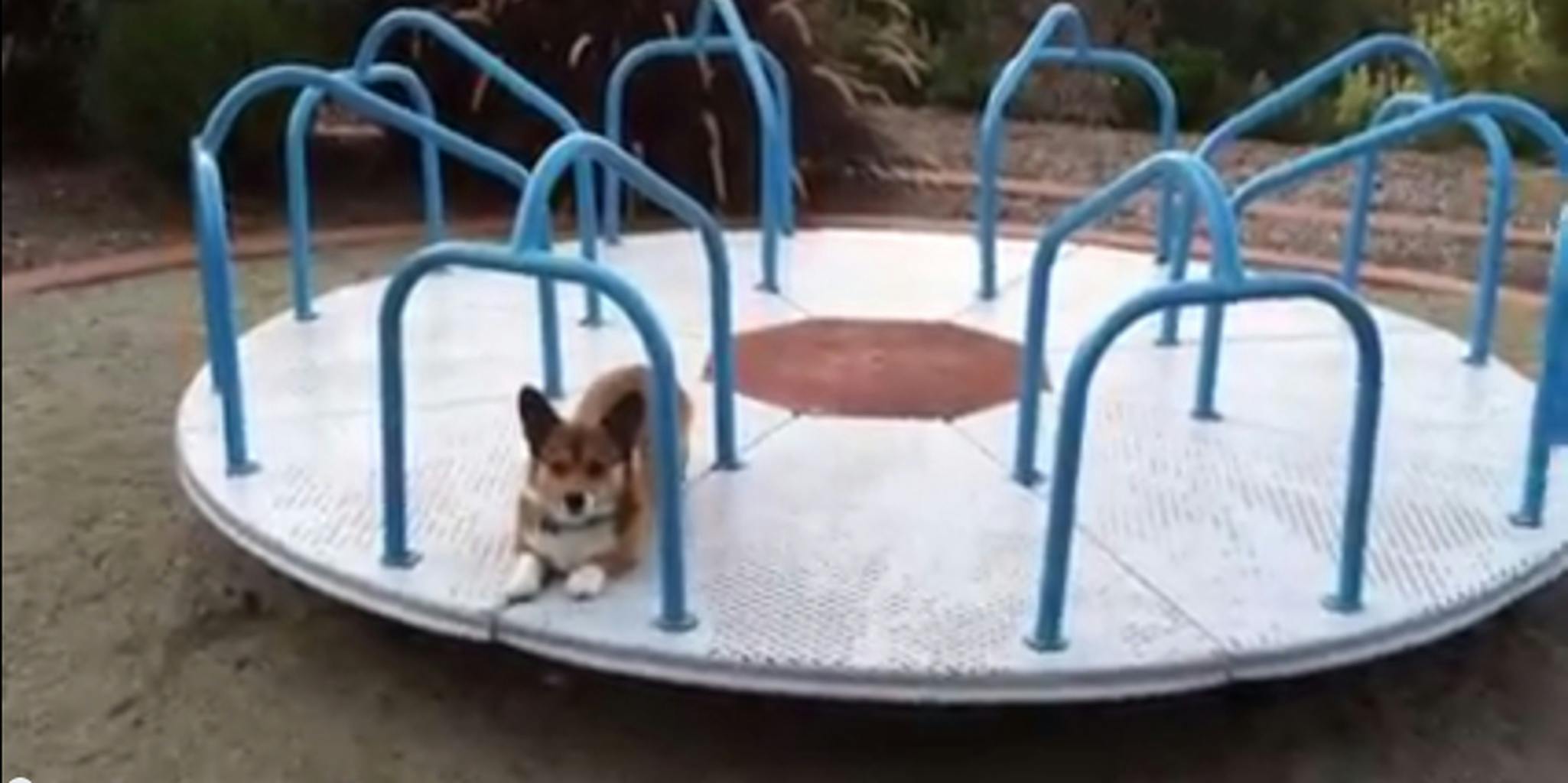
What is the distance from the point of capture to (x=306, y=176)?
202 cm

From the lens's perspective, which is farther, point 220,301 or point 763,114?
point 763,114

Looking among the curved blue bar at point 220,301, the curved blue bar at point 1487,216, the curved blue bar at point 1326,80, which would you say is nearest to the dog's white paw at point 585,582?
the curved blue bar at point 220,301

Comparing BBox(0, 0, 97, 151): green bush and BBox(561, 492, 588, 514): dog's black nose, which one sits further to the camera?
BBox(561, 492, 588, 514): dog's black nose

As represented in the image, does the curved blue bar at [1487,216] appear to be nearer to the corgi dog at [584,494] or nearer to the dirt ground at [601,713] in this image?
the dirt ground at [601,713]

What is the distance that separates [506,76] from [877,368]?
1.87ft

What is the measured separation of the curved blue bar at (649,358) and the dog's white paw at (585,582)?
2.1 inches

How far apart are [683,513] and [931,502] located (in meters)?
0.25

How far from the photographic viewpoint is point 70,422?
1.25m

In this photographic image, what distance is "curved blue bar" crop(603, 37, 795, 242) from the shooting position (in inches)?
87.6

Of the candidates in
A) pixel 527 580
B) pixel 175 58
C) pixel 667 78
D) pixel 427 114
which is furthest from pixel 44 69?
pixel 667 78

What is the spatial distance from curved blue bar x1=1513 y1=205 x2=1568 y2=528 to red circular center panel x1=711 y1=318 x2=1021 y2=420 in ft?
1.90

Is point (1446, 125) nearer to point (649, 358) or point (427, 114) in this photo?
point (649, 358)

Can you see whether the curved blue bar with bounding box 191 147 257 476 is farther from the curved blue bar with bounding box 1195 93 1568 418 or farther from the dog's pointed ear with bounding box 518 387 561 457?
the curved blue bar with bounding box 1195 93 1568 418

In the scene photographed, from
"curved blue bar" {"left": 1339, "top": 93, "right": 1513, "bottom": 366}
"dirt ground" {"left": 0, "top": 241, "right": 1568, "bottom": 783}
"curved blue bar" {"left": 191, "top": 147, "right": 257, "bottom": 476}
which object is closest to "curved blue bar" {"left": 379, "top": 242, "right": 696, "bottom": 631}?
"dirt ground" {"left": 0, "top": 241, "right": 1568, "bottom": 783}
